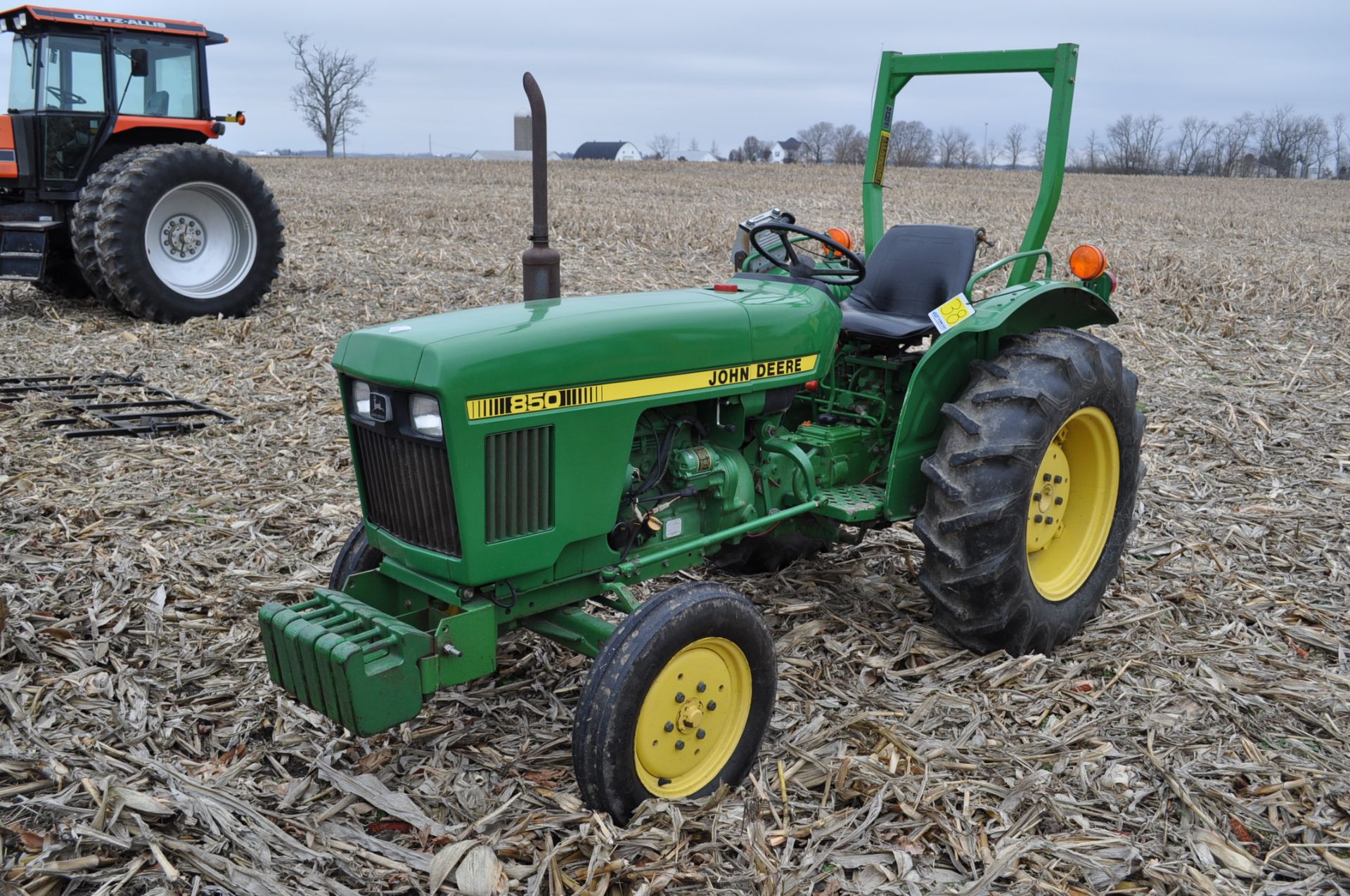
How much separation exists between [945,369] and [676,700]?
61.8 inches

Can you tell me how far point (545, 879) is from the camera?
8.91 feet

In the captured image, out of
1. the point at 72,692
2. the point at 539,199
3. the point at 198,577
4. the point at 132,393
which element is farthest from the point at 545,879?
the point at 132,393

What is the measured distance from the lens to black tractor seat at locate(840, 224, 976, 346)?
406 centimetres

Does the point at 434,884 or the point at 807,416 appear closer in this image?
the point at 434,884

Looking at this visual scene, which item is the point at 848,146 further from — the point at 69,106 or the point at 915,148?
the point at 69,106

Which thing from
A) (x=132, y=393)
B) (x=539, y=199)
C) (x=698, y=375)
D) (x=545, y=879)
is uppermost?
(x=539, y=199)

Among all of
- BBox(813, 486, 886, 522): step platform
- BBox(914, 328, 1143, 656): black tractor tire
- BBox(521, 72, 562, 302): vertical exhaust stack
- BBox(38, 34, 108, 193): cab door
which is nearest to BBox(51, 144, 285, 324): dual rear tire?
BBox(38, 34, 108, 193): cab door

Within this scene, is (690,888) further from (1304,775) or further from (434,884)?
(1304,775)

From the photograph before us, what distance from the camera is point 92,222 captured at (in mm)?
8758

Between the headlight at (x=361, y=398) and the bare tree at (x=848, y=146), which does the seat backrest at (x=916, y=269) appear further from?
the bare tree at (x=848, y=146)

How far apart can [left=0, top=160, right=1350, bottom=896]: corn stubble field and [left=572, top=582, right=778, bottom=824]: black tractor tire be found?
0.33ft

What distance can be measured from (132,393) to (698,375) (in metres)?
4.91

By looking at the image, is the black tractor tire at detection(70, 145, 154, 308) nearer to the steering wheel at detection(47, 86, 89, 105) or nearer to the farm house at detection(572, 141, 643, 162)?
the steering wheel at detection(47, 86, 89, 105)

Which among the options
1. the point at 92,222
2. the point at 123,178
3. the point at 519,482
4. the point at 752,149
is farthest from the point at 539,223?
the point at 752,149
